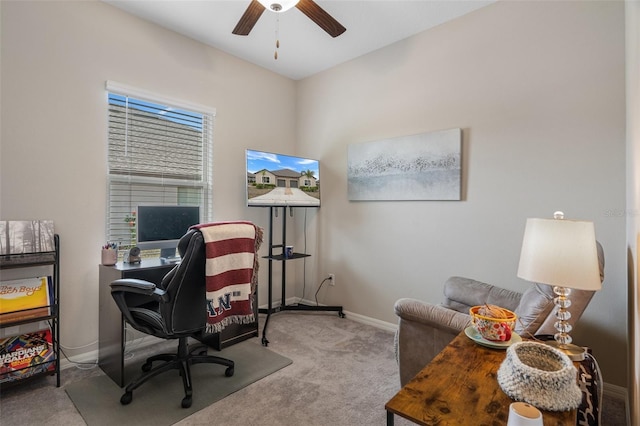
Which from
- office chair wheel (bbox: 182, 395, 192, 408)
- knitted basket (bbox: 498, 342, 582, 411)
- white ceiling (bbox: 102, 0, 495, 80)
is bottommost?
office chair wheel (bbox: 182, 395, 192, 408)

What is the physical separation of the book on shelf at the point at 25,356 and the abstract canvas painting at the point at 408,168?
9.13ft

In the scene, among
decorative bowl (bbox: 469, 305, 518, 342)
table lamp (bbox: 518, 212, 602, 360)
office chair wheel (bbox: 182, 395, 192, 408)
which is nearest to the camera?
table lamp (bbox: 518, 212, 602, 360)

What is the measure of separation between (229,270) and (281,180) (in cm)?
154

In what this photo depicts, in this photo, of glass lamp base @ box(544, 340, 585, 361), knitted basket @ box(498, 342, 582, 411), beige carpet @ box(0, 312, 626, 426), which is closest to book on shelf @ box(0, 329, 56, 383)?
beige carpet @ box(0, 312, 626, 426)

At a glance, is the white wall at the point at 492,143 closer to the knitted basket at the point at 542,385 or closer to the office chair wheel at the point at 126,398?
the knitted basket at the point at 542,385

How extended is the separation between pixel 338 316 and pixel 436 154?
2.01 metres

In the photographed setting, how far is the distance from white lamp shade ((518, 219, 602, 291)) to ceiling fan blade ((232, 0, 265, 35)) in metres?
2.05

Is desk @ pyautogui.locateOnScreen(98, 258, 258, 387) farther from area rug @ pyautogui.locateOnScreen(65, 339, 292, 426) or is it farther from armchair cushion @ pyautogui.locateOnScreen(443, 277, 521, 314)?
armchair cushion @ pyautogui.locateOnScreen(443, 277, 521, 314)

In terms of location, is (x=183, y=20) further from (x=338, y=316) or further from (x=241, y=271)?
(x=338, y=316)

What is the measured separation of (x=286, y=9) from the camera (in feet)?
6.49

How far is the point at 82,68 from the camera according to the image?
2.45 meters

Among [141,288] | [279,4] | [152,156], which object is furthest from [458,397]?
[152,156]

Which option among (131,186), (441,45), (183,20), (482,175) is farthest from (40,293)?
(441,45)

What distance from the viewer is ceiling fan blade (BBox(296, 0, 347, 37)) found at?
2.06m
